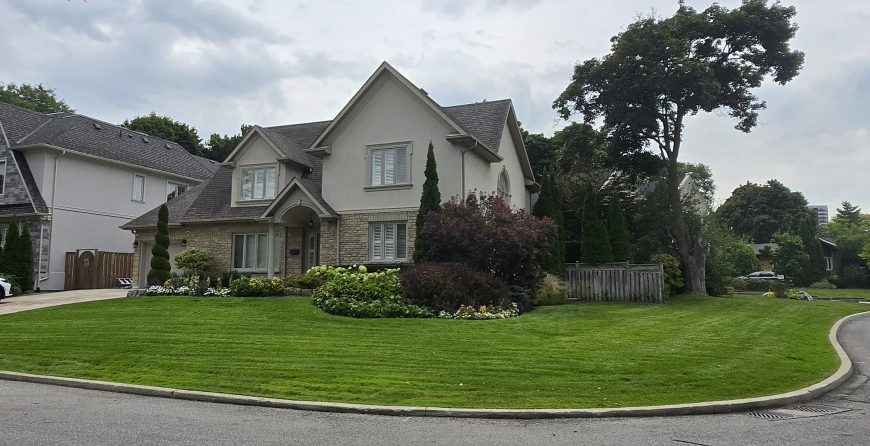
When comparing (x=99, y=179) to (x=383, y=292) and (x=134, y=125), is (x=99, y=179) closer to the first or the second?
(x=383, y=292)

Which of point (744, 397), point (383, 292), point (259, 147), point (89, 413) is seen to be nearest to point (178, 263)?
point (259, 147)

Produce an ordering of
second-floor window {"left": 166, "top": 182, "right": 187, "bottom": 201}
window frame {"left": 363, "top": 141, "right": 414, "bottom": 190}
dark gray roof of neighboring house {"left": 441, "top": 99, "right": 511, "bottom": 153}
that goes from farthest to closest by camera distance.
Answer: second-floor window {"left": 166, "top": 182, "right": 187, "bottom": 201}, dark gray roof of neighboring house {"left": 441, "top": 99, "right": 511, "bottom": 153}, window frame {"left": 363, "top": 141, "right": 414, "bottom": 190}

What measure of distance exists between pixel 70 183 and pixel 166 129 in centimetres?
2664

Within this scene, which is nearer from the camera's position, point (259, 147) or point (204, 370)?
point (204, 370)

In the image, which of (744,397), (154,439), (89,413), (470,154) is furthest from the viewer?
(470,154)

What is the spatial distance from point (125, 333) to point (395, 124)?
1271cm

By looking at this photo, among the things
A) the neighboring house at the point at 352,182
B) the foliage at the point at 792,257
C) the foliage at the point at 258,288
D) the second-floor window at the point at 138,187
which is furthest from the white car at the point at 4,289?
the foliage at the point at 792,257

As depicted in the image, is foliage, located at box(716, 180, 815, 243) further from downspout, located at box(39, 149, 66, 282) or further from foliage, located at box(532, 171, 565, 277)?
downspout, located at box(39, 149, 66, 282)

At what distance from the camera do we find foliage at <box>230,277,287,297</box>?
68.1 feet

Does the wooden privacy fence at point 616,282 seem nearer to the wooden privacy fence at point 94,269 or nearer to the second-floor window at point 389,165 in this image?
the second-floor window at point 389,165

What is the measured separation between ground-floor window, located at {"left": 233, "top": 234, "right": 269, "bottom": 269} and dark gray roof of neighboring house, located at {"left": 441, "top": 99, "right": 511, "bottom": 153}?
9452 mm

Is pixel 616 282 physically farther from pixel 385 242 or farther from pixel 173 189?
pixel 173 189

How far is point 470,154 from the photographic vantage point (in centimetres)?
2280

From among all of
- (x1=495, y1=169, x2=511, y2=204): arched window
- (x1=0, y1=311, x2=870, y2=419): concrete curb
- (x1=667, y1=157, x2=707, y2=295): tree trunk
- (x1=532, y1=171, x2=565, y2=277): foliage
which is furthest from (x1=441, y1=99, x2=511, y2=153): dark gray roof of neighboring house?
(x1=0, y1=311, x2=870, y2=419): concrete curb
